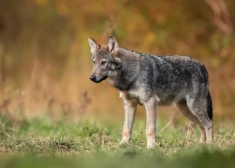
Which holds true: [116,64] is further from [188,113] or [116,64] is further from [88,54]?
[88,54]

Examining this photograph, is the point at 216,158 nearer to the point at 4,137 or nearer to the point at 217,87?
the point at 4,137

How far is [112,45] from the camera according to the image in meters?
10.8

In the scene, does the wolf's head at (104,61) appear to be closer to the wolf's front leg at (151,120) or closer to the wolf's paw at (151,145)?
the wolf's front leg at (151,120)

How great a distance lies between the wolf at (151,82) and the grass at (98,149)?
1.34 ft

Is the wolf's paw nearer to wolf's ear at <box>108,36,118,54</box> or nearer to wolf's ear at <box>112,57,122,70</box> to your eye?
wolf's ear at <box>112,57,122,70</box>

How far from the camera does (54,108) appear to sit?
16953 millimetres

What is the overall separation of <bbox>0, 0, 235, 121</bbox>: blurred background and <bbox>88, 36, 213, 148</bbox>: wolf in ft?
14.9

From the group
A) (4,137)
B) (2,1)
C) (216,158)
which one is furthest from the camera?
(2,1)

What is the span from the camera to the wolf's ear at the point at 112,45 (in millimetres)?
10734

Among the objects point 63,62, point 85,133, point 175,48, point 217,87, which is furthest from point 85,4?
point 85,133

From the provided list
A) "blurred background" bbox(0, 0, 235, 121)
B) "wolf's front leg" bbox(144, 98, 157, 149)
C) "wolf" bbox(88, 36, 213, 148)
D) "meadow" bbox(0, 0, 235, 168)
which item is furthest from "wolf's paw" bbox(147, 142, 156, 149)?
"blurred background" bbox(0, 0, 235, 121)

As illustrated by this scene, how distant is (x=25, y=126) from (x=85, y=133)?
2.67 meters

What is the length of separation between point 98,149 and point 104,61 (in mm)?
1652

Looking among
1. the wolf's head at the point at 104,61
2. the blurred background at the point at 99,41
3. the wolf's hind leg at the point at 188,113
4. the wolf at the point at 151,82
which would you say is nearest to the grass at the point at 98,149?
the wolf's hind leg at the point at 188,113
